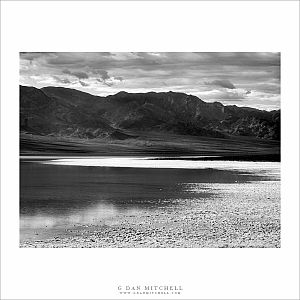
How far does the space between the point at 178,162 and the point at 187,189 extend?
0.38 meters

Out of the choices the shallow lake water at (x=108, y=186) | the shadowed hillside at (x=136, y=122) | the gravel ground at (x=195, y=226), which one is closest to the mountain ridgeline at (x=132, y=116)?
the shadowed hillside at (x=136, y=122)

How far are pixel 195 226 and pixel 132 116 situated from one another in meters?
1.56

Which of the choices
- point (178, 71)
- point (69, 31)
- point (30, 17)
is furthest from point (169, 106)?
point (30, 17)

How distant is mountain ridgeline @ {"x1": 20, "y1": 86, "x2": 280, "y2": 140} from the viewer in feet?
23.8

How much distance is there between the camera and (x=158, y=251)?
6.98 meters

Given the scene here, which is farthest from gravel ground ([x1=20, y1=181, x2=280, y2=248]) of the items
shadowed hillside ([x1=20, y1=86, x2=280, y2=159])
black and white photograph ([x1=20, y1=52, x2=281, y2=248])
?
shadowed hillside ([x1=20, y1=86, x2=280, y2=159])

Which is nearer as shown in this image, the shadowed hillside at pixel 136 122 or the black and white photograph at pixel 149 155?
the black and white photograph at pixel 149 155

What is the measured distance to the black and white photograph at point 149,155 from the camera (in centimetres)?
711

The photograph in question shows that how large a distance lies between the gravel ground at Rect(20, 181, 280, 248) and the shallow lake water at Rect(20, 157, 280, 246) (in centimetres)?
6

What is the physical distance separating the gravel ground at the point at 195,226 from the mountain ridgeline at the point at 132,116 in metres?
0.77

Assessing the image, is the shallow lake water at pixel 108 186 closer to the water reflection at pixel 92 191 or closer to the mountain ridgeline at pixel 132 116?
the water reflection at pixel 92 191

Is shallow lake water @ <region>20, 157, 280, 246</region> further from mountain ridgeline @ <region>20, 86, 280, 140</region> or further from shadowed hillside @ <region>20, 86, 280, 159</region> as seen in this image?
mountain ridgeline @ <region>20, 86, 280, 140</region>

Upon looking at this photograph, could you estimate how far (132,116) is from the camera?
7535 mm

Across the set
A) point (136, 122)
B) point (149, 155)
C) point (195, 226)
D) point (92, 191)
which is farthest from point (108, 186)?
point (195, 226)
